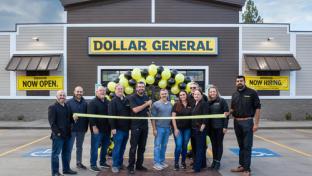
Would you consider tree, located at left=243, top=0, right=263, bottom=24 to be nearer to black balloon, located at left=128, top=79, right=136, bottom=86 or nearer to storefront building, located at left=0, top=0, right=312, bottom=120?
storefront building, located at left=0, top=0, right=312, bottom=120

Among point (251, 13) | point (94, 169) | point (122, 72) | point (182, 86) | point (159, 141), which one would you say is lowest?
point (94, 169)

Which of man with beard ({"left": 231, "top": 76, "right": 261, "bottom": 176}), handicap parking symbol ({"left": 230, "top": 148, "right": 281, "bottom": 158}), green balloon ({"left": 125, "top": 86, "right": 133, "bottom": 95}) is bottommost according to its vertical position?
handicap parking symbol ({"left": 230, "top": 148, "right": 281, "bottom": 158})

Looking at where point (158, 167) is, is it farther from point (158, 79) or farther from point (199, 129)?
point (158, 79)

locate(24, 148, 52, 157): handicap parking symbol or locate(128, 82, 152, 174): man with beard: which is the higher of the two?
locate(128, 82, 152, 174): man with beard

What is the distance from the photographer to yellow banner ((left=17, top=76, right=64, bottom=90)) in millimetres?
23375

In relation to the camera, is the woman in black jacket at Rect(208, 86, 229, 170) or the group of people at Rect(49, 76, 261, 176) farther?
the woman in black jacket at Rect(208, 86, 229, 170)

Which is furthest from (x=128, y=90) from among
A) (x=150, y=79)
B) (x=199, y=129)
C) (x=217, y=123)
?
(x=217, y=123)

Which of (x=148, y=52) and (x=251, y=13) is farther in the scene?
(x=251, y=13)

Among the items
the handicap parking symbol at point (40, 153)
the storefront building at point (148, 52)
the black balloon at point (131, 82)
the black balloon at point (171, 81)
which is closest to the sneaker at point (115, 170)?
the black balloon at point (131, 82)

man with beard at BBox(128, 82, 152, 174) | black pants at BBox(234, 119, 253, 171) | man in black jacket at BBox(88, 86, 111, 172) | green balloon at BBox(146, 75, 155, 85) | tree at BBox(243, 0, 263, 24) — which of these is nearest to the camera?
black pants at BBox(234, 119, 253, 171)

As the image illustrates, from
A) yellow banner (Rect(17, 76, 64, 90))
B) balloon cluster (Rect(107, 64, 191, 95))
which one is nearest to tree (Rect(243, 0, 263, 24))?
yellow banner (Rect(17, 76, 64, 90))

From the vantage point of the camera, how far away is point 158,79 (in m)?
10.8

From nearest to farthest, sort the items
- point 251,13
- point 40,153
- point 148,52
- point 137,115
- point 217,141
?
point 137,115
point 217,141
point 40,153
point 148,52
point 251,13

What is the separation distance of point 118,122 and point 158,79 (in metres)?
2.75
